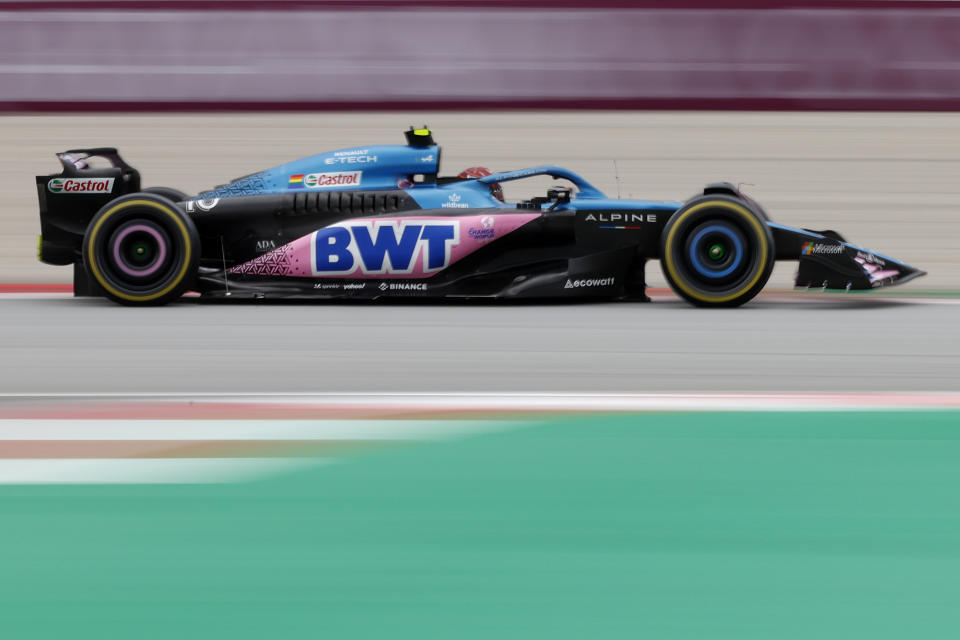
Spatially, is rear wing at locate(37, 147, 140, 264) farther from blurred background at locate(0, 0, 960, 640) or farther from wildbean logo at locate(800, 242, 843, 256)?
wildbean logo at locate(800, 242, 843, 256)

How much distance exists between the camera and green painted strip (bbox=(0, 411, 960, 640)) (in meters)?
2.87

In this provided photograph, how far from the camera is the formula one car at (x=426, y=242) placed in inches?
302

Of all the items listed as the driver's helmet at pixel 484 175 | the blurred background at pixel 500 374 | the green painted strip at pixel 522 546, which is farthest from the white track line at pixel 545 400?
the driver's helmet at pixel 484 175

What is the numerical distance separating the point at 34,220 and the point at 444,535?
833 centimetres

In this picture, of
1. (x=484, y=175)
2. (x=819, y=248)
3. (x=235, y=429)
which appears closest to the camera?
(x=235, y=429)

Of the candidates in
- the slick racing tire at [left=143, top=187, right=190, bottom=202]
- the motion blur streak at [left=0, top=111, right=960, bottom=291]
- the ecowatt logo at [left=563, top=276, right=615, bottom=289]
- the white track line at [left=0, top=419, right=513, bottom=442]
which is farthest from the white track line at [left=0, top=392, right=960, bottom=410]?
the motion blur streak at [left=0, top=111, right=960, bottom=291]

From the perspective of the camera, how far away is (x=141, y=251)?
801cm

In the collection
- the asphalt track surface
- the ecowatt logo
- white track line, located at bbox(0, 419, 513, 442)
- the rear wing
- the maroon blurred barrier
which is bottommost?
white track line, located at bbox(0, 419, 513, 442)

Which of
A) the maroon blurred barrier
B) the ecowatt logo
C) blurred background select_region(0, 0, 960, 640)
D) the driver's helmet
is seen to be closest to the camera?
blurred background select_region(0, 0, 960, 640)

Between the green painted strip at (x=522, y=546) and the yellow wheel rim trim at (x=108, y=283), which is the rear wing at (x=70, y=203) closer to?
the yellow wheel rim trim at (x=108, y=283)

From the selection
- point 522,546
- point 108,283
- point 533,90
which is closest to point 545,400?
point 522,546

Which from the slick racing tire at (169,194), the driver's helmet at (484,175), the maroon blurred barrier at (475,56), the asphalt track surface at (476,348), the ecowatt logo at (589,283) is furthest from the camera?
the maroon blurred barrier at (475,56)

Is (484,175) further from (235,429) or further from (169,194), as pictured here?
(235,429)

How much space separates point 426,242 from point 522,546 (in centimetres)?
456
